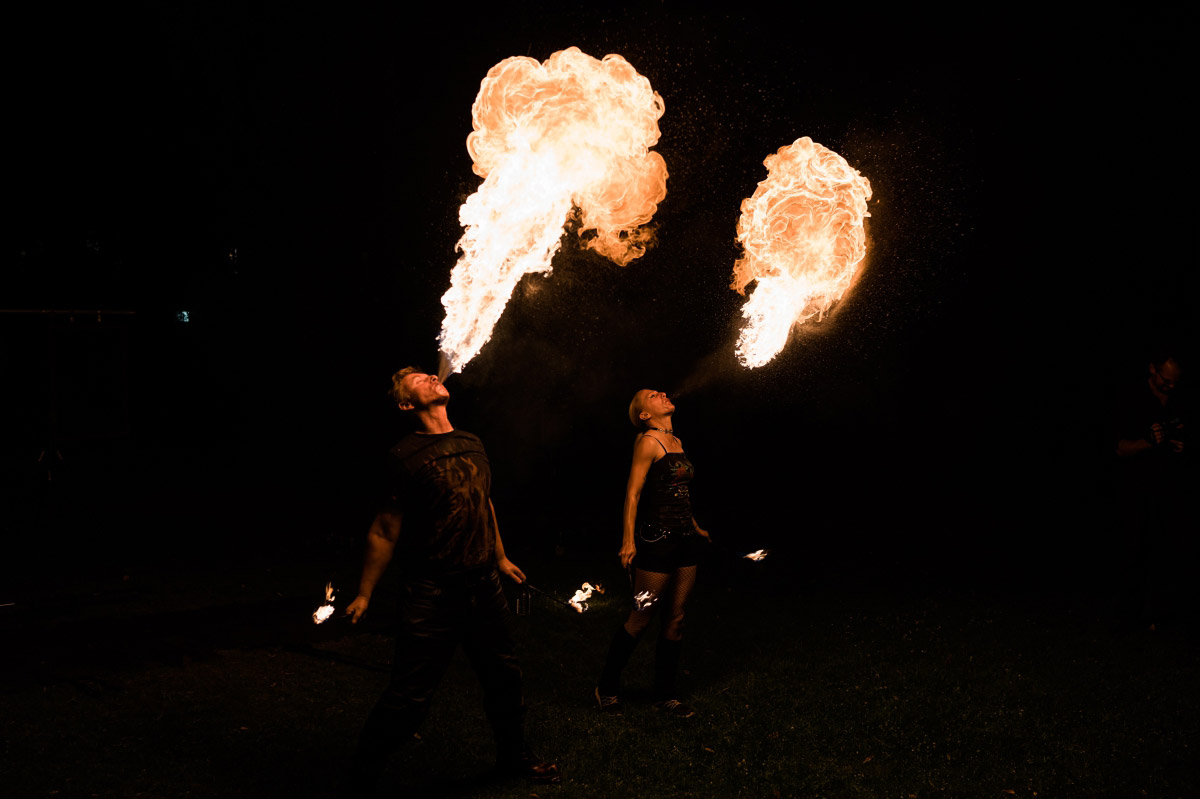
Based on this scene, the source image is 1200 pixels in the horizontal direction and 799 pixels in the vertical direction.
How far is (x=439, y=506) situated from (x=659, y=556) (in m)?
1.81

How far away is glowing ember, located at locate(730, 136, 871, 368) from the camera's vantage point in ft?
24.6

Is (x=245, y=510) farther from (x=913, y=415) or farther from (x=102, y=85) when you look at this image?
(x=913, y=415)

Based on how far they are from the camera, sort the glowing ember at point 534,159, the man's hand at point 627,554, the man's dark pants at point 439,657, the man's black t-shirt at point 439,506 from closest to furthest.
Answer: the man's dark pants at point 439,657
the man's black t-shirt at point 439,506
the man's hand at point 627,554
the glowing ember at point 534,159

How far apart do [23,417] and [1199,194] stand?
16.2m

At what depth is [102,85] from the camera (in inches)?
566

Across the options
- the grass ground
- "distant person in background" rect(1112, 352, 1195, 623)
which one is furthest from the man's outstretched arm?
"distant person in background" rect(1112, 352, 1195, 623)

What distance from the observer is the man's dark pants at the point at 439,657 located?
156 inches

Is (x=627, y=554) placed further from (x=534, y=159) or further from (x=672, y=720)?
(x=534, y=159)

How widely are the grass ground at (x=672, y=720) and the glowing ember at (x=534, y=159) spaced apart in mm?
2764

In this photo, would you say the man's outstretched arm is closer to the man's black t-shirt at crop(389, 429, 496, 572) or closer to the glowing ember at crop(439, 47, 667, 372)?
the man's black t-shirt at crop(389, 429, 496, 572)

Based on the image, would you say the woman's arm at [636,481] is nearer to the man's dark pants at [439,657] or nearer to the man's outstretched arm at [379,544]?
the man's dark pants at [439,657]

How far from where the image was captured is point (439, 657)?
4074 mm

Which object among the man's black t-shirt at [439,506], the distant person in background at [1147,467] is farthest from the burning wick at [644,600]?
the distant person in background at [1147,467]

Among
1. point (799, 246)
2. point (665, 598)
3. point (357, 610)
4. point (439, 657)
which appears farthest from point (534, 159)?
point (439, 657)
